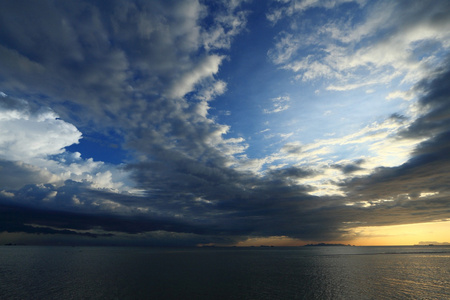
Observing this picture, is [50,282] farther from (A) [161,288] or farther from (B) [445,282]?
(B) [445,282]

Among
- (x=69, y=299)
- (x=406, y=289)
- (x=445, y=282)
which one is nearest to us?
(x=69, y=299)

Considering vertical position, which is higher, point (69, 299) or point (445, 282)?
point (445, 282)

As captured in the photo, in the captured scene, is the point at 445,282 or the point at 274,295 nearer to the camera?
the point at 274,295

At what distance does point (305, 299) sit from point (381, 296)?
22.4 m

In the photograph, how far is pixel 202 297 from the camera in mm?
56844

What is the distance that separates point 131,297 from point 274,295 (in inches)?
1473

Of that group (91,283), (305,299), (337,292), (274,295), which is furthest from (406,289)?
(91,283)

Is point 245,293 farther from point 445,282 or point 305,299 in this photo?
point 445,282

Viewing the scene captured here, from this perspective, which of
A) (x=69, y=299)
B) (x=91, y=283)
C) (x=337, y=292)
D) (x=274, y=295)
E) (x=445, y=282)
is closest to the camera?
(x=69, y=299)

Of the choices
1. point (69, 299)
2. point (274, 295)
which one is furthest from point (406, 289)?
point (69, 299)

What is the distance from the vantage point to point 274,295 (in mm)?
60250

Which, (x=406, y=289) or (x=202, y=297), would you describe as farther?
(x=406, y=289)

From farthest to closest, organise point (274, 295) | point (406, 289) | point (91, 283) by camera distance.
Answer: point (91, 283) < point (406, 289) < point (274, 295)

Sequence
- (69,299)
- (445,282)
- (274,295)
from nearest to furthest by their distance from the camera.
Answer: (69,299)
(274,295)
(445,282)
